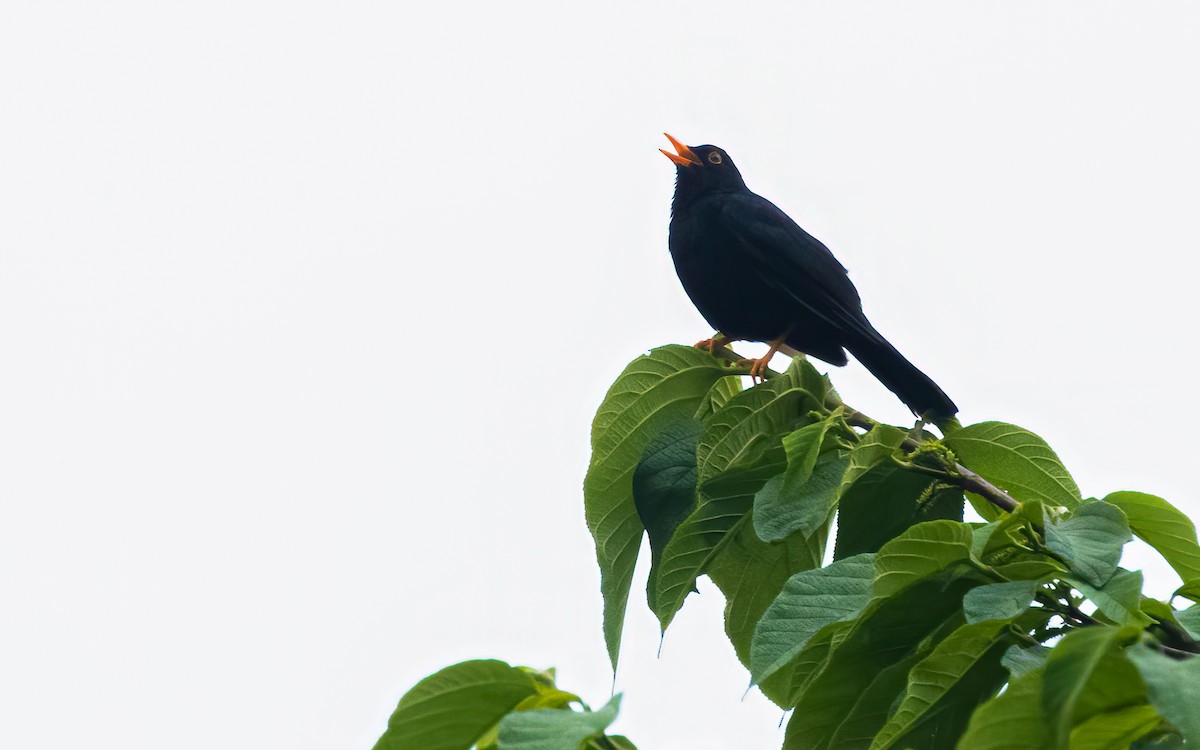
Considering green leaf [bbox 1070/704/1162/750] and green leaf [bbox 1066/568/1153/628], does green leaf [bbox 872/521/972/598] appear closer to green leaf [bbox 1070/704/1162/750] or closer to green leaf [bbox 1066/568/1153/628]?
green leaf [bbox 1066/568/1153/628]

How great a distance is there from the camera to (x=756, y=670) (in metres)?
1.65

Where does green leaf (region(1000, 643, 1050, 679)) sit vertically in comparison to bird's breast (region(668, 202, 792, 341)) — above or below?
below

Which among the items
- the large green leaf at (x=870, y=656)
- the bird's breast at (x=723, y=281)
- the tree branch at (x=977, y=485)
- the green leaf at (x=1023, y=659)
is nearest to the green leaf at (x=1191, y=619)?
the green leaf at (x=1023, y=659)

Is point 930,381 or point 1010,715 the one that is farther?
point 930,381

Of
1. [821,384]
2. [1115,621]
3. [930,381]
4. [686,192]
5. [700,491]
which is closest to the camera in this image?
[1115,621]

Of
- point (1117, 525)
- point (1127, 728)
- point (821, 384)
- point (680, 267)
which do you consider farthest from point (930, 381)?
point (1127, 728)

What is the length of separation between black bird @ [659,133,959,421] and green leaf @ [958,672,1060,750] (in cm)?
280

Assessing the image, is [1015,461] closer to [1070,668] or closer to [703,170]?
[1070,668]

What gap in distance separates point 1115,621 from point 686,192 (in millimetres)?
4332

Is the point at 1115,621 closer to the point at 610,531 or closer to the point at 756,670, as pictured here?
the point at 756,670

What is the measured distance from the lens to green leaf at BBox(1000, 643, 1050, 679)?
1.60m

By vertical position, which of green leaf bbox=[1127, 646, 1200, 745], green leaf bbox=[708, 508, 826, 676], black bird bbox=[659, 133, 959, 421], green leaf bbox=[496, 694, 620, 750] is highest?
black bird bbox=[659, 133, 959, 421]

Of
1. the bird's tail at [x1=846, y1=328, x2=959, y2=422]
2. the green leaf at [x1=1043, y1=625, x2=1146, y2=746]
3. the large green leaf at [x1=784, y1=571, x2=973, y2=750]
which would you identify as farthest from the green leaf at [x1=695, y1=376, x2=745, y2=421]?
the bird's tail at [x1=846, y1=328, x2=959, y2=422]

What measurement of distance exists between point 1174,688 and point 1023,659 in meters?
0.44
